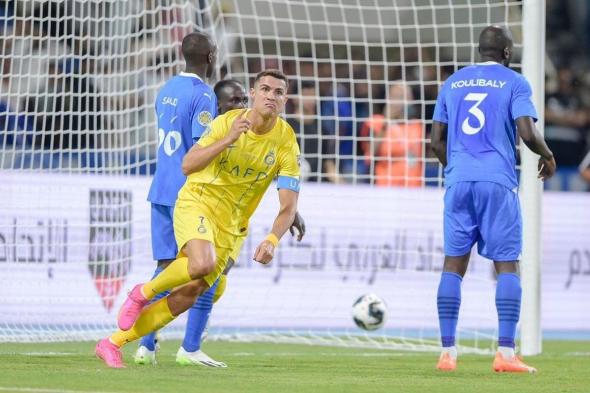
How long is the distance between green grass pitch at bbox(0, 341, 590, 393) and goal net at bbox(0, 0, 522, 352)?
4.41ft

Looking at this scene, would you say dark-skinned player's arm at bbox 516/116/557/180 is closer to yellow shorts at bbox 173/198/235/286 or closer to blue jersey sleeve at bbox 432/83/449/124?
blue jersey sleeve at bbox 432/83/449/124

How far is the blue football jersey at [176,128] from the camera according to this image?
26.9ft

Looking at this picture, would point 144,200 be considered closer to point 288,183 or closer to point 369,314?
point 369,314

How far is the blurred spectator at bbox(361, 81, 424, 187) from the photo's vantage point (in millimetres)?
12281

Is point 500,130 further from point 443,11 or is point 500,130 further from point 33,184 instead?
point 443,11

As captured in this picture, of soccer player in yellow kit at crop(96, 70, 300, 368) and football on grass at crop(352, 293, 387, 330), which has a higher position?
soccer player in yellow kit at crop(96, 70, 300, 368)

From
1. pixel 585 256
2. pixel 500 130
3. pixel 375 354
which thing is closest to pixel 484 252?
pixel 500 130

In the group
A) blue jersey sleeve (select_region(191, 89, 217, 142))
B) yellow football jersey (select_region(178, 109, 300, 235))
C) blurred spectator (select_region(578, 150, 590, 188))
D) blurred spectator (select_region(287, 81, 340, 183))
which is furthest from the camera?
blurred spectator (select_region(578, 150, 590, 188))

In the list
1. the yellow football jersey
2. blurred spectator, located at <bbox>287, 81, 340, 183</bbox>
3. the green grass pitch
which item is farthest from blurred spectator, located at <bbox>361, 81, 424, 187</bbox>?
the yellow football jersey

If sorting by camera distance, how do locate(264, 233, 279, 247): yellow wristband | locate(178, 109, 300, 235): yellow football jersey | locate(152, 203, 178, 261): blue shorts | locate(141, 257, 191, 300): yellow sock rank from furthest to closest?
locate(152, 203, 178, 261): blue shorts
locate(178, 109, 300, 235): yellow football jersey
locate(141, 257, 191, 300): yellow sock
locate(264, 233, 279, 247): yellow wristband

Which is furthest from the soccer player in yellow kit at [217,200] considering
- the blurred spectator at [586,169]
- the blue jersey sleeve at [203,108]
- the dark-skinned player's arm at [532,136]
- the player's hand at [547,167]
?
the blurred spectator at [586,169]

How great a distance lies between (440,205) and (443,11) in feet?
12.6

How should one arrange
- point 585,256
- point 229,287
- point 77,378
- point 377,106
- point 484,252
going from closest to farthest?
point 77,378
point 484,252
point 229,287
point 585,256
point 377,106

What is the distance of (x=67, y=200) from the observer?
11.5m
